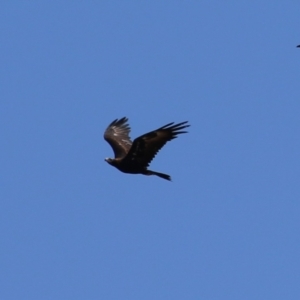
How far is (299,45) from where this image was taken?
23500 mm

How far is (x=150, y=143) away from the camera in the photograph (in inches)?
1041

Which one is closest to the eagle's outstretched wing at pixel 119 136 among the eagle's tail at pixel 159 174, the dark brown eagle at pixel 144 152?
the dark brown eagle at pixel 144 152

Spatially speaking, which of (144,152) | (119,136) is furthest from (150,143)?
(119,136)

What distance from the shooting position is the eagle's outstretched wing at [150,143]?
2595 cm

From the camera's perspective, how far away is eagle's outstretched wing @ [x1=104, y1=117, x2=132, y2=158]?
101 ft

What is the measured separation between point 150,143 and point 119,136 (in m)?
5.75

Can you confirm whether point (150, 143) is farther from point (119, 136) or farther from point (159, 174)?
point (119, 136)

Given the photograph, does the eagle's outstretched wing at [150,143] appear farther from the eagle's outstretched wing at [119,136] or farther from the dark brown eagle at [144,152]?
the eagle's outstretched wing at [119,136]

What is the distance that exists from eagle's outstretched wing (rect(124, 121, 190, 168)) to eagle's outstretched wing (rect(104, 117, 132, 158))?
2951mm

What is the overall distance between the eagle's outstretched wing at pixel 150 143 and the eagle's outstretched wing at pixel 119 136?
295 cm

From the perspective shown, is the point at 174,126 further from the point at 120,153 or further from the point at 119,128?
the point at 119,128

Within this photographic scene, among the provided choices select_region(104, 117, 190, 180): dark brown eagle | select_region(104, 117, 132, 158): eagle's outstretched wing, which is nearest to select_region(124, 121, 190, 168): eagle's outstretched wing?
select_region(104, 117, 190, 180): dark brown eagle

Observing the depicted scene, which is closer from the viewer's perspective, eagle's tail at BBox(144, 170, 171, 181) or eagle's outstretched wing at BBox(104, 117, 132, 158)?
eagle's tail at BBox(144, 170, 171, 181)

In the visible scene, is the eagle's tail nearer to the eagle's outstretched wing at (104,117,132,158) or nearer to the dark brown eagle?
the dark brown eagle
